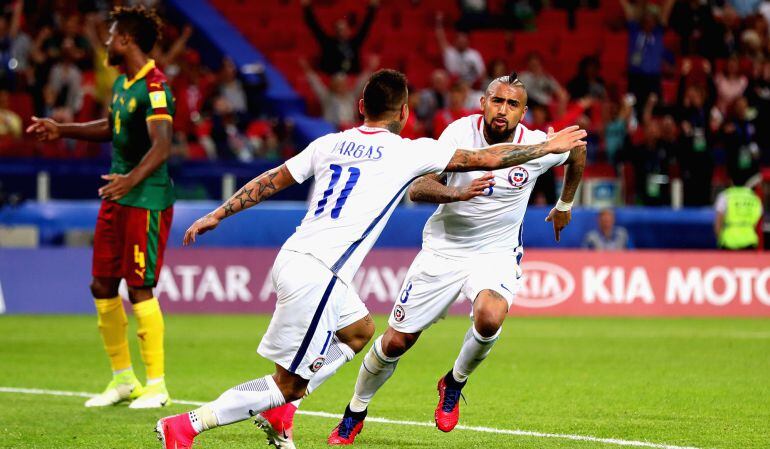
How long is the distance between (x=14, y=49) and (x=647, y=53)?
1076 cm

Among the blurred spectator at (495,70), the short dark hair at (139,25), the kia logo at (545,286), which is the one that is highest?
the short dark hair at (139,25)

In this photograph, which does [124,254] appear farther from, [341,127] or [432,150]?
[341,127]

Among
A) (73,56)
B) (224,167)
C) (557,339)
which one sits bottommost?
(557,339)

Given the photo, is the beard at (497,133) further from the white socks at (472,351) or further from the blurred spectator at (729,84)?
the blurred spectator at (729,84)

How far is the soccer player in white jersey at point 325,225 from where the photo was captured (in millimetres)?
6551

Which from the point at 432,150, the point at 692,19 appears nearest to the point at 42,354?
the point at 432,150

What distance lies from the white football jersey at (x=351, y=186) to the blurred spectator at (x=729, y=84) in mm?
16720

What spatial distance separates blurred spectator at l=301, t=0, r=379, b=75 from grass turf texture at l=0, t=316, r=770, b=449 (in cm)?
681

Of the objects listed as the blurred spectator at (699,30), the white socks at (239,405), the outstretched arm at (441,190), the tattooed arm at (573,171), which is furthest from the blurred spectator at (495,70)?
the white socks at (239,405)

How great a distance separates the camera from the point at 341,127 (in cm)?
2064

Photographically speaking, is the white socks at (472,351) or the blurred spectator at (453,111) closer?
the white socks at (472,351)

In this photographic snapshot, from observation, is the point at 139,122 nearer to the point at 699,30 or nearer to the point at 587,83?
the point at 587,83

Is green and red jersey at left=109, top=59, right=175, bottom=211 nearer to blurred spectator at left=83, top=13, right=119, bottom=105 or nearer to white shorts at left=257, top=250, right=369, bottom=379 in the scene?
white shorts at left=257, top=250, right=369, bottom=379

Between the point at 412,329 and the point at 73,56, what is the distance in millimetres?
13630
